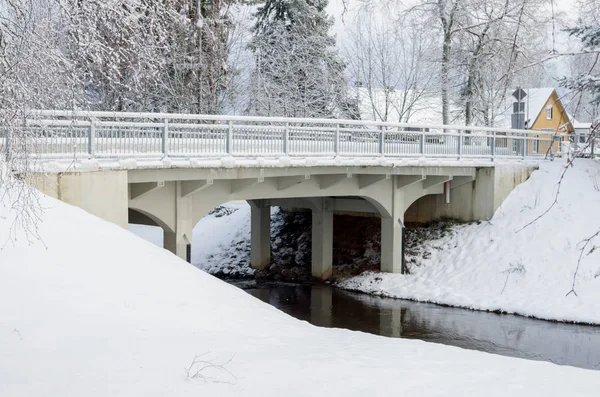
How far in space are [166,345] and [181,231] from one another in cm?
890

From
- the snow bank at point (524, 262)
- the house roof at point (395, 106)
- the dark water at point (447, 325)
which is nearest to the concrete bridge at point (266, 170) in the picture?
the snow bank at point (524, 262)

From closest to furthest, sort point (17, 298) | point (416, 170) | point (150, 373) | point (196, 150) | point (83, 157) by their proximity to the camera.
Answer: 1. point (150, 373)
2. point (17, 298)
3. point (83, 157)
4. point (196, 150)
5. point (416, 170)

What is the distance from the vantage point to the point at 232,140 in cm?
1652

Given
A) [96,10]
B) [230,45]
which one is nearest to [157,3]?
[96,10]

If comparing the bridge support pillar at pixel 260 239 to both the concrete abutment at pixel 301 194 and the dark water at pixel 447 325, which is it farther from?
the dark water at pixel 447 325

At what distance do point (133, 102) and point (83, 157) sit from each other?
52.4ft

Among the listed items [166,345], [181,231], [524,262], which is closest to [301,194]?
[181,231]

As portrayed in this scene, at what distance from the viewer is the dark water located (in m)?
15.4

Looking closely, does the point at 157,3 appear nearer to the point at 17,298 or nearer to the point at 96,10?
the point at 96,10

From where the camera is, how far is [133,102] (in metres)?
28.7

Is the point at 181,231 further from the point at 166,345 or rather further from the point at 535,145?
Answer: the point at 535,145

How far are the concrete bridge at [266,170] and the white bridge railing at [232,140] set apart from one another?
31mm

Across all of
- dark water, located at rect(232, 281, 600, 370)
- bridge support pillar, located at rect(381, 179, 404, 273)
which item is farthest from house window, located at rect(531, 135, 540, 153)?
dark water, located at rect(232, 281, 600, 370)

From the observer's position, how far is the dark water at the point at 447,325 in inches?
606
